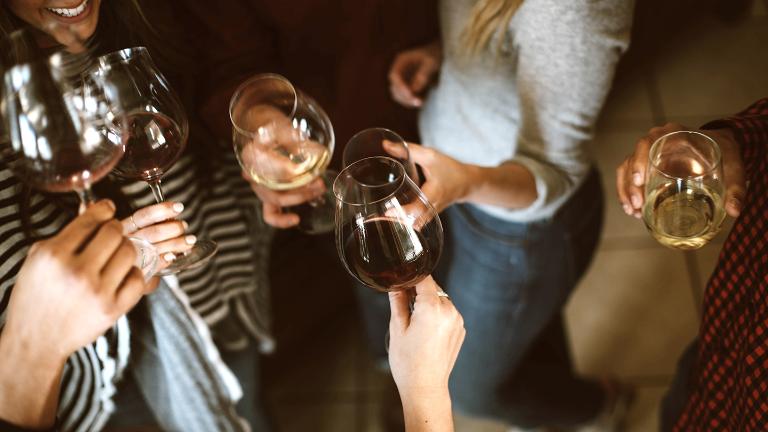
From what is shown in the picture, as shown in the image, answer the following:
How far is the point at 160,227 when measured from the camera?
2.92 feet

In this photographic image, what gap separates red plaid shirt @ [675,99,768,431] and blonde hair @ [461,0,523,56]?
308mm

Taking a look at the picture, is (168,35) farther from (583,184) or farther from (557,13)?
(583,184)

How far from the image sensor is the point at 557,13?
96 centimetres

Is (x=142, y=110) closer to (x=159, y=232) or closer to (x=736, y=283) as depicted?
(x=159, y=232)

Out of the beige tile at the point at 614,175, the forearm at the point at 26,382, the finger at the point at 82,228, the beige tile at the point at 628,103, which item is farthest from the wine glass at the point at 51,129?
the beige tile at the point at 628,103

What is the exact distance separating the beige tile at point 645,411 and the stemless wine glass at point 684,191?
3.34 ft

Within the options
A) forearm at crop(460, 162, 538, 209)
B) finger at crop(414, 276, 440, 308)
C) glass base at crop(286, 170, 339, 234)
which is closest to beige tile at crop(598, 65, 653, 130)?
forearm at crop(460, 162, 538, 209)

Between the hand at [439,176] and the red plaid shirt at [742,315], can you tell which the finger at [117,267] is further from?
the red plaid shirt at [742,315]

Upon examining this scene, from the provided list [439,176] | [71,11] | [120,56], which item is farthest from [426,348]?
[71,11]

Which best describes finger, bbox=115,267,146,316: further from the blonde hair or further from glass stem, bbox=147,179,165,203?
the blonde hair

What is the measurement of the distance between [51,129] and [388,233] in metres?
0.35

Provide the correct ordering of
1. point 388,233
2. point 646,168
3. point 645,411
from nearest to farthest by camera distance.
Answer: point 388,233 < point 646,168 < point 645,411

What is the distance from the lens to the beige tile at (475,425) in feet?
6.00

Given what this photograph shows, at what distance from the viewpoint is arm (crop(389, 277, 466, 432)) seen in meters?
0.77
